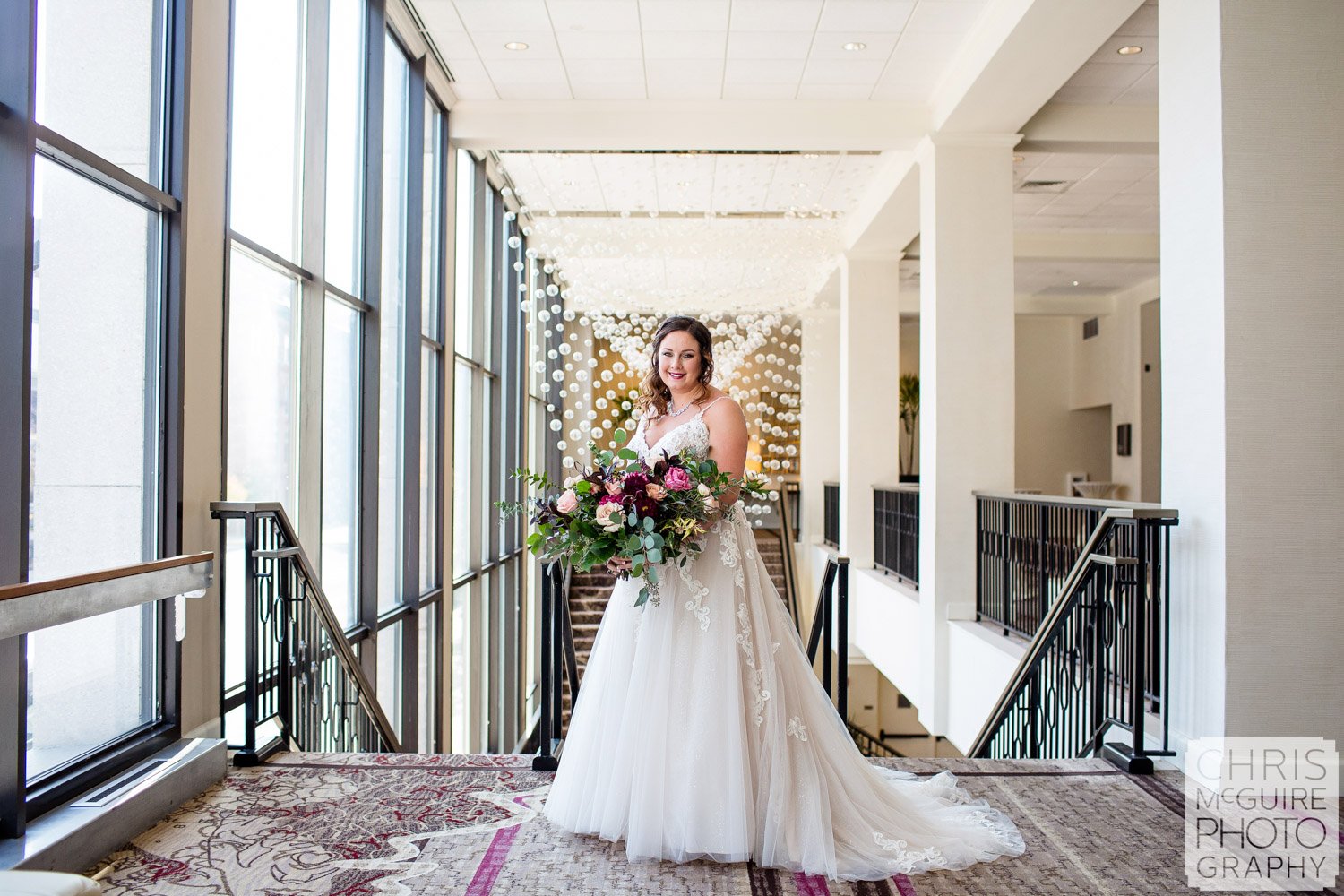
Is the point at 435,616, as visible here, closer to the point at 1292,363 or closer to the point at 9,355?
the point at 9,355

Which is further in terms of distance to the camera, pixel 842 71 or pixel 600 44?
pixel 842 71

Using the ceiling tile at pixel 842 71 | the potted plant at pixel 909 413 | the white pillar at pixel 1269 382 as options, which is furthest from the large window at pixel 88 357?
the potted plant at pixel 909 413

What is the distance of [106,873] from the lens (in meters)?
2.61

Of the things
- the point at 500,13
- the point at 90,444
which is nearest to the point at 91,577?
the point at 90,444

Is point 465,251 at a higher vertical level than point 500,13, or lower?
lower

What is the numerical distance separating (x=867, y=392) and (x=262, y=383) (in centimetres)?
795

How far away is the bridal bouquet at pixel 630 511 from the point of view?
279 centimetres

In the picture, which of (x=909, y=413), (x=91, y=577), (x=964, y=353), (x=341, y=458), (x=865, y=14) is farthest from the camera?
(x=909, y=413)

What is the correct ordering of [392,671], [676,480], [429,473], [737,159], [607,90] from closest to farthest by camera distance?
[676,480]
[392,671]
[607,90]
[429,473]
[737,159]

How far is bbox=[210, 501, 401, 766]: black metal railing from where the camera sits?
361 cm

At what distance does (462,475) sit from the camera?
8820mm

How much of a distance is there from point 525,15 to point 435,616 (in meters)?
4.42

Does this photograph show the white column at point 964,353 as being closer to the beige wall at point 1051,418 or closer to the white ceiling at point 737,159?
the white ceiling at point 737,159

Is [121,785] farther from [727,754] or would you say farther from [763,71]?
[763,71]
